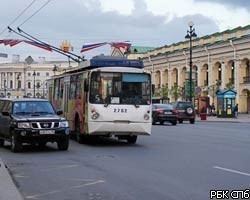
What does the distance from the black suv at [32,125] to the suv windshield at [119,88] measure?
199 cm

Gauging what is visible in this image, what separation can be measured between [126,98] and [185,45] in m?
68.8

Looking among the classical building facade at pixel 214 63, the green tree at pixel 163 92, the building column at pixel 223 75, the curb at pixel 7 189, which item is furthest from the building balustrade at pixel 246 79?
the curb at pixel 7 189

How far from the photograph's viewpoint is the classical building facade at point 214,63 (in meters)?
72.4

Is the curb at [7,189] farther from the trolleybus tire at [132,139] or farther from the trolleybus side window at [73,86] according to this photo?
the trolleybus side window at [73,86]

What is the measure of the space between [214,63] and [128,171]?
220 ft

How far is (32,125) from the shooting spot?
17375 mm

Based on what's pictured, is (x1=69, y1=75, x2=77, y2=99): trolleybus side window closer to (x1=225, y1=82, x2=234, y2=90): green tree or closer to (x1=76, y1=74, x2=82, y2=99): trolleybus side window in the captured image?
(x1=76, y1=74, x2=82, y2=99): trolleybus side window

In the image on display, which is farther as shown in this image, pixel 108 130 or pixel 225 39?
pixel 225 39

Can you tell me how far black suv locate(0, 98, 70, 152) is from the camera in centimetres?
1733

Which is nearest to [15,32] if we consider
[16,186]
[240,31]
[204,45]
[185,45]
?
[16,186]

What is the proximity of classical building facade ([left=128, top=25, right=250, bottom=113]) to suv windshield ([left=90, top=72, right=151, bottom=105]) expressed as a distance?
42.8 metres

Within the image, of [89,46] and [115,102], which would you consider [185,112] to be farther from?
[115,102]

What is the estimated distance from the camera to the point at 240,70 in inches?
2884

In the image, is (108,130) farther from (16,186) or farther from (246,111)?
(246,111)
